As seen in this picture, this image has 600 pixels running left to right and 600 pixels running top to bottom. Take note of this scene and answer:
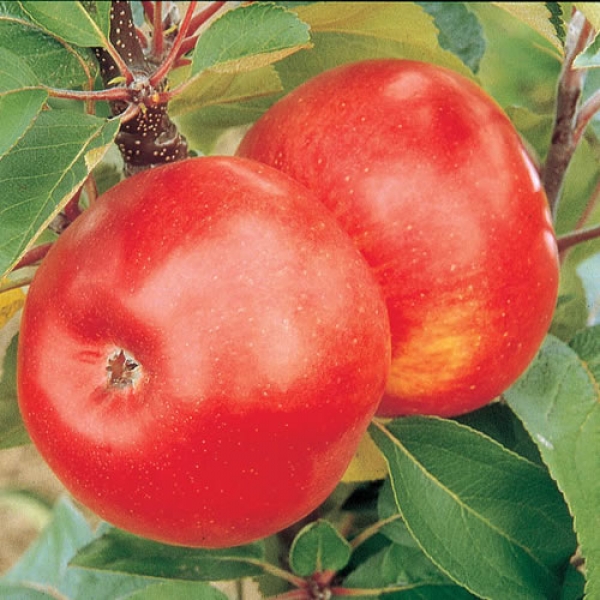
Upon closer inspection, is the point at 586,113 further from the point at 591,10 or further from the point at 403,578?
the point at 403,578

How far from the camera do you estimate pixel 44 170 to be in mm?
407

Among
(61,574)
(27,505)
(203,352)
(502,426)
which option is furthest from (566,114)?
(27,505)

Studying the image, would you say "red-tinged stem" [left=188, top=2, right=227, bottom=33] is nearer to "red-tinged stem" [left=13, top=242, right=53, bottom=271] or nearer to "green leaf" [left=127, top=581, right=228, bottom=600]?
"red-tinged stem" [left=13, top=242, right=53, bottom=271]

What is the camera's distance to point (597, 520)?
1.60 ft

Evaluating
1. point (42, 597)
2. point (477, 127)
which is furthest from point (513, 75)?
point (42, 597)

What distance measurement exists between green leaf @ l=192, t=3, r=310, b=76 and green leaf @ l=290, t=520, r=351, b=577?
0.34 meters

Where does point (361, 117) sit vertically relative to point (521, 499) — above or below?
above

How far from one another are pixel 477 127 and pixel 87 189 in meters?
0.25

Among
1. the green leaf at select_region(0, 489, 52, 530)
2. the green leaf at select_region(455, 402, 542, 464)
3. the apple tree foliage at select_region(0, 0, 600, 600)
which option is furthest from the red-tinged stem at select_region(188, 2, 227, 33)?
the green leaf at select_region(0, 489, 52, 530)

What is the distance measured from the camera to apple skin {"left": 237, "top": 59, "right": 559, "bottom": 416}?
0.46m

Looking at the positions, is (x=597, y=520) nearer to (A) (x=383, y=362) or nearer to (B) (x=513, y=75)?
(A) (x=383, y=362)

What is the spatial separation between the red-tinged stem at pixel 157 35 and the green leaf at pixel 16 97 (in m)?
0.09

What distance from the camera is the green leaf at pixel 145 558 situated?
0.57m

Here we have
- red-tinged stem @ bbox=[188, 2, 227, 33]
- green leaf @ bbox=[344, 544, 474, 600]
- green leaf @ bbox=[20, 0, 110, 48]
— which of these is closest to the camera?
green leaf @ bbox=[20, 0, 110, 48]
